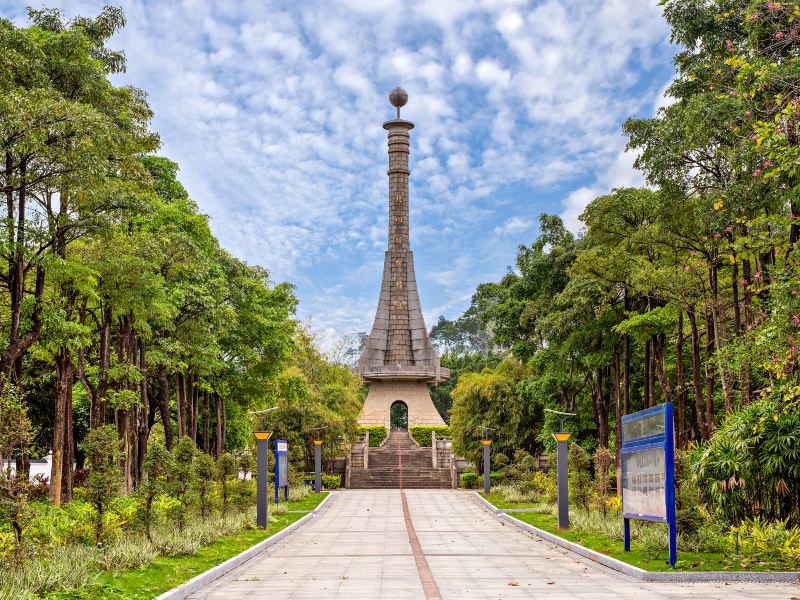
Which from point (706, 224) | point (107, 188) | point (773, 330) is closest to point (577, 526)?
point (706, 224)

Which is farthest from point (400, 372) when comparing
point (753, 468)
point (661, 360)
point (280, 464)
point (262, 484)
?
point (753, 468)

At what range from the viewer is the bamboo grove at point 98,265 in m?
14.7

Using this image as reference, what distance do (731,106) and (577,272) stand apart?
1180cm

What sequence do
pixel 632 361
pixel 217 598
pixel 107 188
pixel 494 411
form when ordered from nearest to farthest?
pixel 217 598 → pixel 107 188 → pixel 632 361 → pixel 494 411

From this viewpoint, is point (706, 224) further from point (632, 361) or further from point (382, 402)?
point (382, 402)

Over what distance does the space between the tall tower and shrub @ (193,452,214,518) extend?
1496 inches

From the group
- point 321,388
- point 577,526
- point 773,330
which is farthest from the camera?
point 321,388

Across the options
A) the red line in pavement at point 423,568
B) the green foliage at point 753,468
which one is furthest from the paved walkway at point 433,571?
the green foliage at point 753,468

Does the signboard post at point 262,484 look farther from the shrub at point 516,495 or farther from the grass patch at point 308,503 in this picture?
the shrub at point 516,495

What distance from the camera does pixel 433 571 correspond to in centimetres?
1241

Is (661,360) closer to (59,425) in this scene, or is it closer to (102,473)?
(59,425)

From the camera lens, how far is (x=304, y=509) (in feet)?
91.0

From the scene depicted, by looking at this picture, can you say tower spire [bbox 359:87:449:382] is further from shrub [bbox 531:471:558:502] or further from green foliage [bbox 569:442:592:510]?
green foliage [bbox 569:442:592:510]

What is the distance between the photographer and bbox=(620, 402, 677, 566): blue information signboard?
11.9 metres
